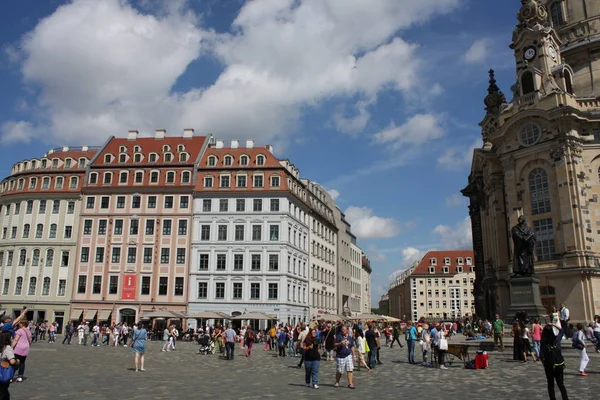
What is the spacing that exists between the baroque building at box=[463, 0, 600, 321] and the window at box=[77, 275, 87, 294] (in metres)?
41.1

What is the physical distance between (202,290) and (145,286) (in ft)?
19.8

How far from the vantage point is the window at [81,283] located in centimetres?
5678

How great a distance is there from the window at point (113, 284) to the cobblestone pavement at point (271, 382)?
113 ft

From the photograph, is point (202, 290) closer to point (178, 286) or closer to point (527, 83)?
point (178, 286)

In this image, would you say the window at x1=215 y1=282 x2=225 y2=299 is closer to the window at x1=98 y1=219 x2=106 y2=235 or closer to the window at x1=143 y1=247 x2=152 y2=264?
the window at x1=143 y1=247 x2=152 y2=264

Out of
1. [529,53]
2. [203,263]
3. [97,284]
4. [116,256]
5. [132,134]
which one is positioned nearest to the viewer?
[529,53]

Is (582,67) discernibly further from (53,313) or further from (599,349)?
(53,313)

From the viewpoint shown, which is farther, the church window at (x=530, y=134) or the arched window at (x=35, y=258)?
the arched window at (x=35, y=258)

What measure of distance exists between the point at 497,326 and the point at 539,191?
24572mm

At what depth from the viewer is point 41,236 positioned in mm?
58781

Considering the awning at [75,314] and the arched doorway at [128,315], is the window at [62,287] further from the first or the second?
the arched doorway at [128,315]

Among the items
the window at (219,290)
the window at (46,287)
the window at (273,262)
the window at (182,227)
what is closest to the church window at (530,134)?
the window at (273,262)

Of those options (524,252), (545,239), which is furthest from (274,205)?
(524,252)

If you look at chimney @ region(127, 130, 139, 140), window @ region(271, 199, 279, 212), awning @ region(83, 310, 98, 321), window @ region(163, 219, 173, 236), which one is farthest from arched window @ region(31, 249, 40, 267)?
window @ region(271, 199, 279, 212)
